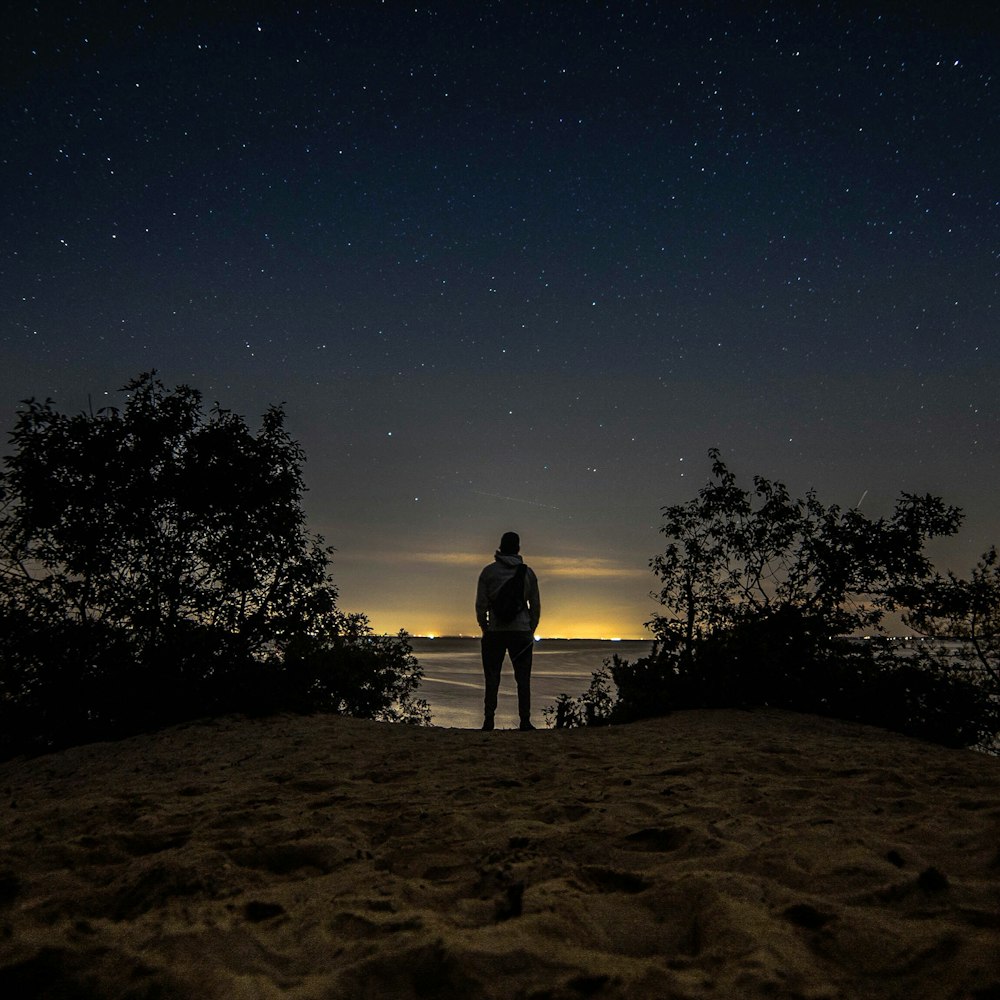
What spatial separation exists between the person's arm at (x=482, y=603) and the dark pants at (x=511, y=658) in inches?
5.8

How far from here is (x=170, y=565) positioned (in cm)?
862

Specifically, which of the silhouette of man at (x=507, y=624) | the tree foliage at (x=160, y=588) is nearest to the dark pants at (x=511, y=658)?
the silhouette of man at (x=507, y=624)

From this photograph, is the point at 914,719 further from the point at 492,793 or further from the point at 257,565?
the point at 257,565

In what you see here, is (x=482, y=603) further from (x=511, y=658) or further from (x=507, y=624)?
(x=511, y=658)

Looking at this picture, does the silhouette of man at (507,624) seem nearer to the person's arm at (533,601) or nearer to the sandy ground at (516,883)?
the person's arm at (533,601)

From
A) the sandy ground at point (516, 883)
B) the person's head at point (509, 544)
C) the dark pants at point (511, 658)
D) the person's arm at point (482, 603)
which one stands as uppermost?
the person's head at point (509, 544)

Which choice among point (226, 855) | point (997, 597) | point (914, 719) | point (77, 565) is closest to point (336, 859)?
point (226, 855)

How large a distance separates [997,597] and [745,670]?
12.5 ft

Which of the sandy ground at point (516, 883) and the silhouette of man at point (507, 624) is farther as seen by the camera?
the silhouette of man at point (507, 624)

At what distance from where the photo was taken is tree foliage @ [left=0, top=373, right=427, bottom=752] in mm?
7602

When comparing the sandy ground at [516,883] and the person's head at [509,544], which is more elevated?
the person's head at [509,544]

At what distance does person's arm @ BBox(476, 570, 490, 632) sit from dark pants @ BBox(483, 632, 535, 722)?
5.8 inches

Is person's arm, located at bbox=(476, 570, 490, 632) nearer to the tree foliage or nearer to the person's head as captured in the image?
the person's head

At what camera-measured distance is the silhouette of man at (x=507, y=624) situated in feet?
26.1
